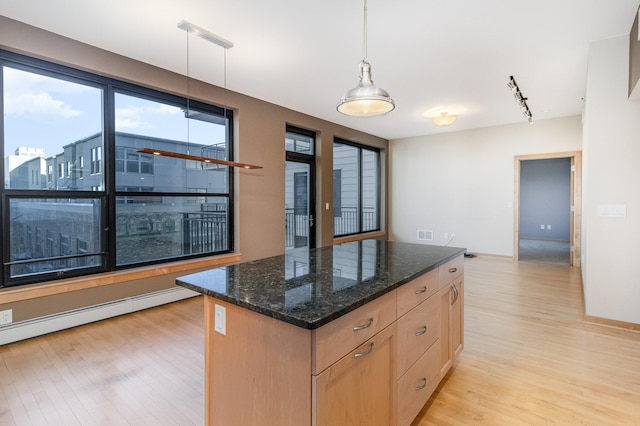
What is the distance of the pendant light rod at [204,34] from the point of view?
2807 millimetres

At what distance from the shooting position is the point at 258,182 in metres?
4.85

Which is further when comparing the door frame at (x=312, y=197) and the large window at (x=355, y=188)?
the large window at (x=355, y=188)

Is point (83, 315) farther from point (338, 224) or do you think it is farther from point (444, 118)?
point (444, 118)

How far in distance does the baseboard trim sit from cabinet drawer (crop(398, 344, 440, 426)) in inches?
93.2

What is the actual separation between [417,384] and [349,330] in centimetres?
83

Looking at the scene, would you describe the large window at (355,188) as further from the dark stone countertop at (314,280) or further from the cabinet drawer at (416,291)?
the cabinet drawer at (416,291)

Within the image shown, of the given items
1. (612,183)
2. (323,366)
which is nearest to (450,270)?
(323,366)

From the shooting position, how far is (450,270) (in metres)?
2.25

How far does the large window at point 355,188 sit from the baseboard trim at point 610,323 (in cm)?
421

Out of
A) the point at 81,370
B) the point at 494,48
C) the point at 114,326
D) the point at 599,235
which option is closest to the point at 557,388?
the point at 599,235

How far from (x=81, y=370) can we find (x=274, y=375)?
6.93ft

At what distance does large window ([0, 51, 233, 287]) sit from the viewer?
116 inches

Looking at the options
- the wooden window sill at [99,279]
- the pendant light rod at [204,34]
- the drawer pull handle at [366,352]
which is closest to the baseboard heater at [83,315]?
the wooden window sill at [99,279]

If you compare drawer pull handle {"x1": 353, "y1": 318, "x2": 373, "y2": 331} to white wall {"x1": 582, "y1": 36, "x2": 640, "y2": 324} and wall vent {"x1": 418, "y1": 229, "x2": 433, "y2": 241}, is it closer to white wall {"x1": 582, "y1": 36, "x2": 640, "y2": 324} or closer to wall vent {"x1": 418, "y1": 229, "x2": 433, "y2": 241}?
white wall {"x1": 582, "y1": 36, "x2": 640, "y2": 324}
